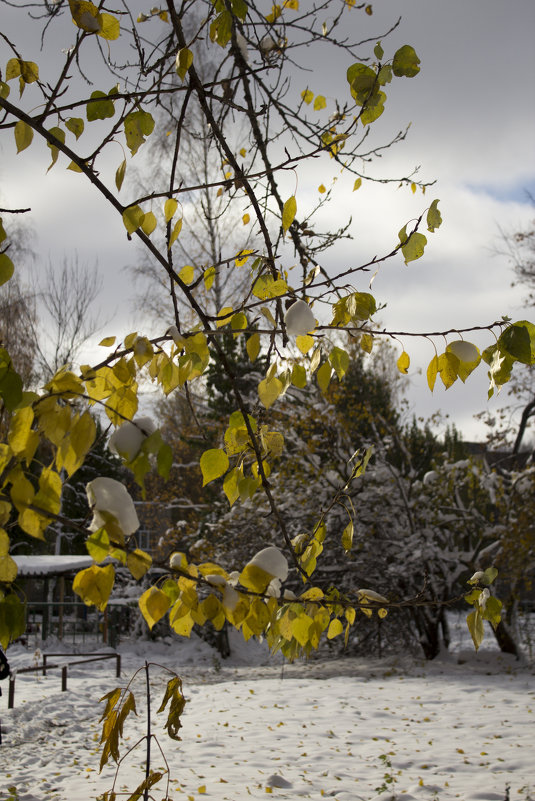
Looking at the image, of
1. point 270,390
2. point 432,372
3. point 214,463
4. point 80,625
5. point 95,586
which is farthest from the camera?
point 80,625

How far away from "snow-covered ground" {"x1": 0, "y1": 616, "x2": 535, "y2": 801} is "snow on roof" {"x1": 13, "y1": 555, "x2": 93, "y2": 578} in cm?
463

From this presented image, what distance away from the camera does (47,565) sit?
524 inches

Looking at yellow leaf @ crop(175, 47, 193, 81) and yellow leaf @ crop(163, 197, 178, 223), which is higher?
yellow leaf @ crop(175, 47, 193, 81)

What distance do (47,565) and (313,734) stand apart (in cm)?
943

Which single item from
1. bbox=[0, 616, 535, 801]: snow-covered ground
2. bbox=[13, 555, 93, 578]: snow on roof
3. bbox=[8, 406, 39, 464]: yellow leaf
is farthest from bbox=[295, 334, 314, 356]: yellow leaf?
bbox=[13, 555, 93, 578]: snow on roof

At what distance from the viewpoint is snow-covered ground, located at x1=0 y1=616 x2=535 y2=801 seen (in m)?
3.90

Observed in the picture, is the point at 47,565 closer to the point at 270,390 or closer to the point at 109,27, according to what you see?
the point at 270,390

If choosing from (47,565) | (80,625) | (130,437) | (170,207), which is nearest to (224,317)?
(170,207)

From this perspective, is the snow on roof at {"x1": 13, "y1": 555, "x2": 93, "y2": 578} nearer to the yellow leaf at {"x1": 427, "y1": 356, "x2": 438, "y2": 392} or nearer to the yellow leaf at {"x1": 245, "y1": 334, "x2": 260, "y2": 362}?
the yellow leaf at {"x1": 245, "y1": 334, "x2": 260, "y2": 362}

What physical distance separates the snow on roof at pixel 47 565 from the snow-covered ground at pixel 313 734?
4.63m

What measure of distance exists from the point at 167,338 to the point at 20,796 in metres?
3.84

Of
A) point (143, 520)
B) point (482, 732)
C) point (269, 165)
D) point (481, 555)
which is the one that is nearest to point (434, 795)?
point (482, 732)

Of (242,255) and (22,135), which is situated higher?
(22,135)

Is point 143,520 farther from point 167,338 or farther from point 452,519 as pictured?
point 167,338
